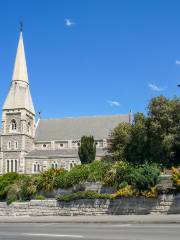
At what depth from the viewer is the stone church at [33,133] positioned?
83.1 metres

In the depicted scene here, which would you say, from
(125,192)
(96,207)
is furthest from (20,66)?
(125,192)

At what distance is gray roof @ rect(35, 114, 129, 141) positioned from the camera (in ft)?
279

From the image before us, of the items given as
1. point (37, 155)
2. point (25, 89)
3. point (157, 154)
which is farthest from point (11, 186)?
point (25, 89)

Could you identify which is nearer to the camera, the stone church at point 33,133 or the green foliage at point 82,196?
the green foliage at point 82,196

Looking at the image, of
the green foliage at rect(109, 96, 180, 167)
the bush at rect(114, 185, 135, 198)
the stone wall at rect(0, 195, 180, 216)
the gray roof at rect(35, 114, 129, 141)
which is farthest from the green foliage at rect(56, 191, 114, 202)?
the gray roof at rect(35, 114, 129, 141)

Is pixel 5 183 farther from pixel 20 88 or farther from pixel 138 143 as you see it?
pixel 20 88

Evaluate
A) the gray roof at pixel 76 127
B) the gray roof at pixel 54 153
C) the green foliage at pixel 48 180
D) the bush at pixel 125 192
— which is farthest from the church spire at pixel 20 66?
the bush at pixel 125 192

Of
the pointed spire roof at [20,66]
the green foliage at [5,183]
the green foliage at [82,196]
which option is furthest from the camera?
the pointed spire roof at [20,66]

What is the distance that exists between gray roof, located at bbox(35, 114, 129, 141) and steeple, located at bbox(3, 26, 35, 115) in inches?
178

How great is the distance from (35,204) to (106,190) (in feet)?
16.8

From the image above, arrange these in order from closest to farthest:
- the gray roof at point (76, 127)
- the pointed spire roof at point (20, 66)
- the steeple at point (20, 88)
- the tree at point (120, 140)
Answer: the tree at point (120, 140) < the gray roof at point (76, 127) < the steeple at point (20, 88) < the pointed spire roof at point (20, 66)

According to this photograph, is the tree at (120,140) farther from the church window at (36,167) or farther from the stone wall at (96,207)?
the church window at (36,167)

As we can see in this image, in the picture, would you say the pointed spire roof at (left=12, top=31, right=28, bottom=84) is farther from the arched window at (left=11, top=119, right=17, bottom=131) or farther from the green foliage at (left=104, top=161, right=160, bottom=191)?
the green foliage at (left=104, top=161, right=160, bottom=191)

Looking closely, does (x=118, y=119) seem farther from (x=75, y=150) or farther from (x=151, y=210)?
(x=151, y=210)
